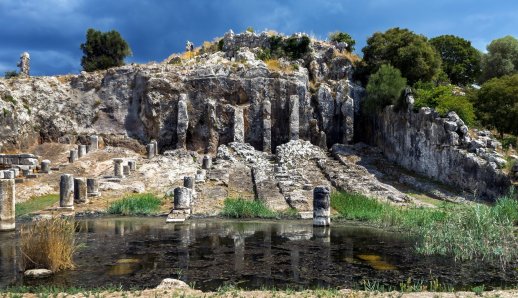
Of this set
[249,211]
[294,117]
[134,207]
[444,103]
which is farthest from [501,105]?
[134,207]

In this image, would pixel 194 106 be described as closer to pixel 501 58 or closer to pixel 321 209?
pixel 321 209

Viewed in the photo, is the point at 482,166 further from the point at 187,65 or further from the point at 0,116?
the point at 0,116

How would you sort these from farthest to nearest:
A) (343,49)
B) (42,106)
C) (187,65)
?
1. (343,49)
2. (187,65)
3. (42,106)

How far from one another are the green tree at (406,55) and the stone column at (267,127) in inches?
459

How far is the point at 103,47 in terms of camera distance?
59781 millimetres

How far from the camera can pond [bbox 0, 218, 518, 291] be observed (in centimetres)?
1205

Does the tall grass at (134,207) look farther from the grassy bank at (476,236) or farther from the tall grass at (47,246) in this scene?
the grassy bank at (476,236)

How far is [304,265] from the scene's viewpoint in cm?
1406

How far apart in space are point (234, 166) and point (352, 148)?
38.0ft

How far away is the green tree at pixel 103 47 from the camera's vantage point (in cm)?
5912

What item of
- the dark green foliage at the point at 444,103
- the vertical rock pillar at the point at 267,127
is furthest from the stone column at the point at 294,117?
the dark green foliage at the point at 444,103

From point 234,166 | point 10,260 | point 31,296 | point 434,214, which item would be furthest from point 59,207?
point 434,214

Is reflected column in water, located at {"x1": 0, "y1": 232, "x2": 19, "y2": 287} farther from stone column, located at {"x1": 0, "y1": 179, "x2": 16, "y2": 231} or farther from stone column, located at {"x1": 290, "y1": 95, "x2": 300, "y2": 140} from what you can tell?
stone column, located at {"x1": 290, "y1": 95, "x2": 300, "y2": 140}

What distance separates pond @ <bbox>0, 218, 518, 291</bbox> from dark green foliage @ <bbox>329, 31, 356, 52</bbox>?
37.5 meters
